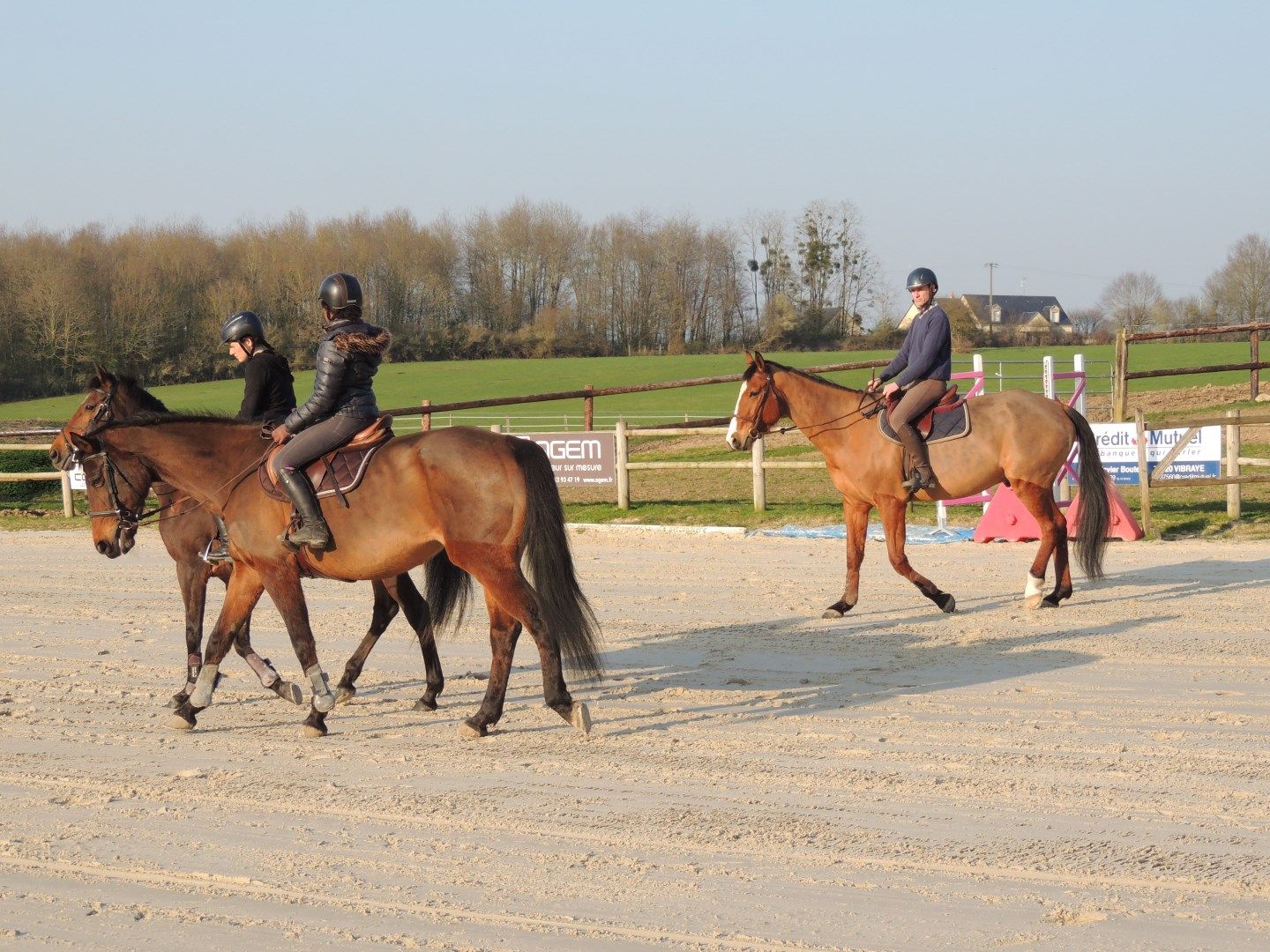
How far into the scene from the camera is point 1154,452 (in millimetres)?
15547

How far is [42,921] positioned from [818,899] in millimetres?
2486

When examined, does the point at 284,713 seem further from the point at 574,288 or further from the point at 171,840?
the point at 574,288

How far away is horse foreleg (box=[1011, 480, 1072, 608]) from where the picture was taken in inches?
403

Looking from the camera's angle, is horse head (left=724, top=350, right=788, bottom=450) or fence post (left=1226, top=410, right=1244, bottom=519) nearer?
horse head (left=724, top=350, right=788, bottom=450)

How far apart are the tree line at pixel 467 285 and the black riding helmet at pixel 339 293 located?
53306 mm

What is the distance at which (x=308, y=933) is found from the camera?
3.87 metres

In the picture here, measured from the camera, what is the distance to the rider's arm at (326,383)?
257 inches

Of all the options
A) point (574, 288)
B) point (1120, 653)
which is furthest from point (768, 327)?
point (1120, 653)

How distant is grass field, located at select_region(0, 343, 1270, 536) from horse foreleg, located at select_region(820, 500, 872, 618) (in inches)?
241

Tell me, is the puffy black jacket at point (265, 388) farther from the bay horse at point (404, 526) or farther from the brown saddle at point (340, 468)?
the brown saddle at point (340, 468)

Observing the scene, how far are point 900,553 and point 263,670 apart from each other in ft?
16.9

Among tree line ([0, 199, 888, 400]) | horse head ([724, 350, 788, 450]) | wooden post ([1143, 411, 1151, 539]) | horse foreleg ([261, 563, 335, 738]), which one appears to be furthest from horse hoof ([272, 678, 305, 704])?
tree line ([0, 199, 888, 400])

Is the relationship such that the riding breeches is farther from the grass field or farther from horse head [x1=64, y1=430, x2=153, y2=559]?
the grass field

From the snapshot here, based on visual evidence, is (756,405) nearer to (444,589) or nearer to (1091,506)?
(1091,506)
